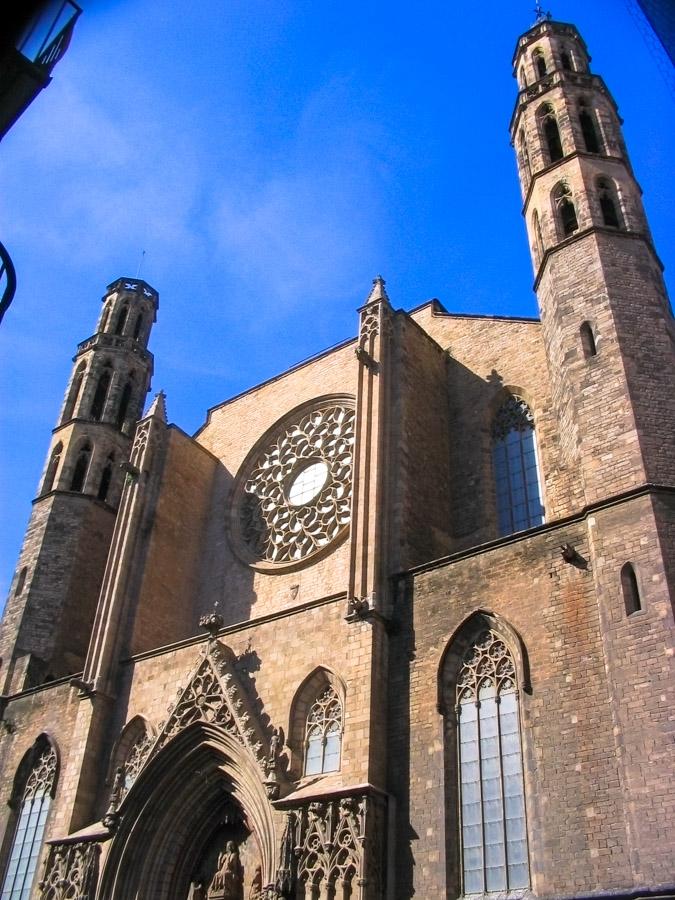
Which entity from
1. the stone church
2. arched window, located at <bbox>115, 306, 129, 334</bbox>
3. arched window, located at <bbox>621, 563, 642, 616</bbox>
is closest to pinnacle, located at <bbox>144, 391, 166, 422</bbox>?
the stone church

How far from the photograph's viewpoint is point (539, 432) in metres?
15.5

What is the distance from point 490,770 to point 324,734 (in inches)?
112

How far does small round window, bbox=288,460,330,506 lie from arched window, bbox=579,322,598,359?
21.2 ft

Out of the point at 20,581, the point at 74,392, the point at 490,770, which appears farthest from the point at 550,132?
the point at 20,581

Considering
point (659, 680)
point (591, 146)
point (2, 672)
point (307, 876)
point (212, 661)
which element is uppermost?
point (591, 146)

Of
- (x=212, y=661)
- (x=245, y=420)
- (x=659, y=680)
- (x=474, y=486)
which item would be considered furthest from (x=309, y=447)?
(x=659, y=680)

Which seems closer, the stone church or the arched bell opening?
the stone church

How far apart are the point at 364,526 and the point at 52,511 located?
10.3 meters

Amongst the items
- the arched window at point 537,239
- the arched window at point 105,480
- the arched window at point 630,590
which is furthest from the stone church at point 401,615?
the arched window at point 105,480

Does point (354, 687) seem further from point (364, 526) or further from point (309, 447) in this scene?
point (309, 447)

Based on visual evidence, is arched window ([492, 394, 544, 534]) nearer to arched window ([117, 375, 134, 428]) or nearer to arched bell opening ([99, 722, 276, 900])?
arched bell opening ([99, 722, 276, 900])

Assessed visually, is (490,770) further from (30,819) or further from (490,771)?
(30,819)

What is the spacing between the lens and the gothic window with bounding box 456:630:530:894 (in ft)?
33.7

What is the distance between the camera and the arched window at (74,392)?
2374cm
